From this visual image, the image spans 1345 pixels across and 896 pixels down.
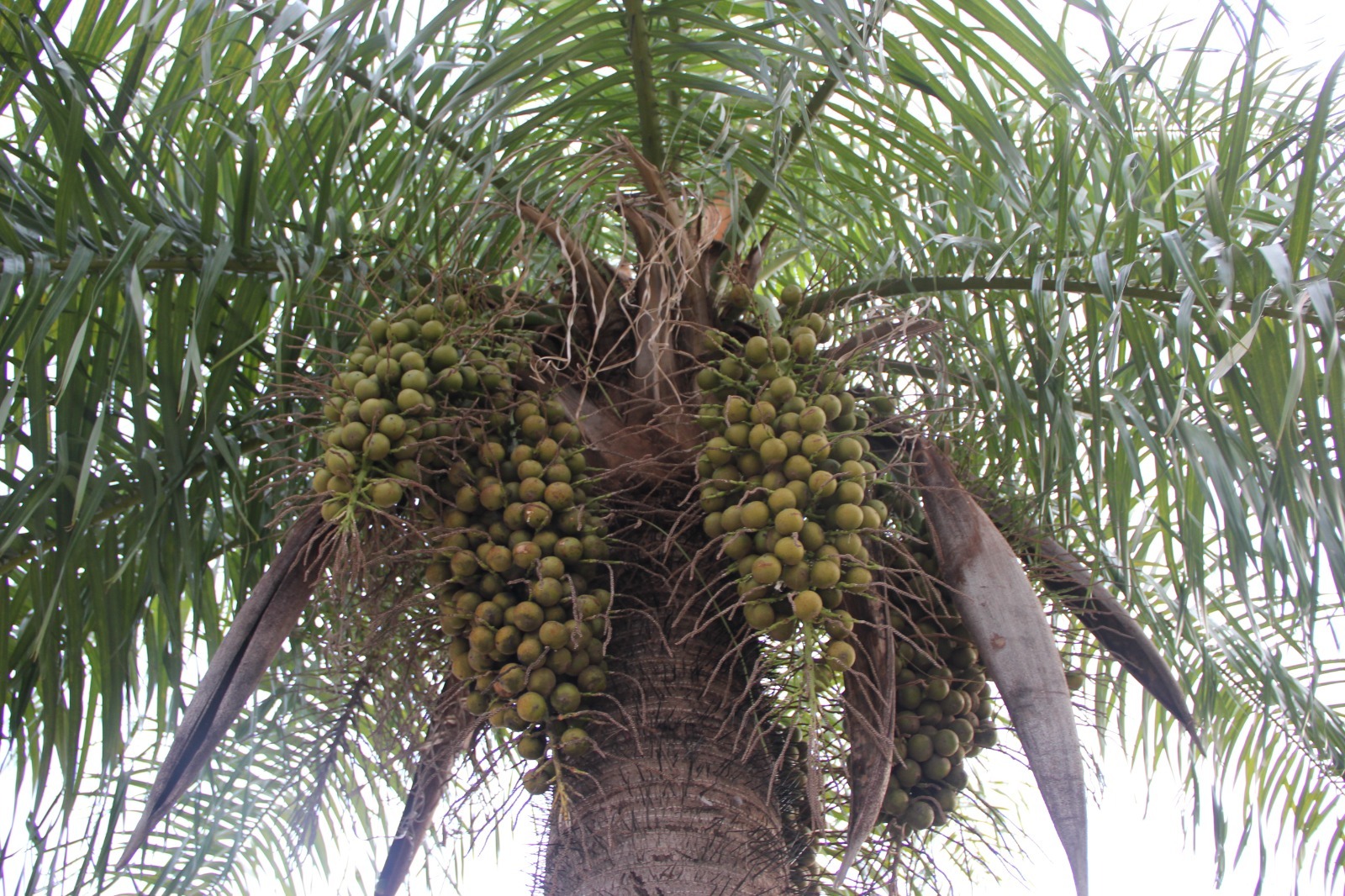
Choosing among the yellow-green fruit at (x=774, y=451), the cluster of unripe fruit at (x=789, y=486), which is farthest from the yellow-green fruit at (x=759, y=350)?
the yellow-green fruit at (x=774, y=451)

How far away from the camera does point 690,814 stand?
1.59 metres

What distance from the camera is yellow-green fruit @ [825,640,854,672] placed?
1.47 meters

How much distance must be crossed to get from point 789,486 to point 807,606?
18cm

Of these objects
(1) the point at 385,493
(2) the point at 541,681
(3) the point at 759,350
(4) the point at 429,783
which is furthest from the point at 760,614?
(4) the point at 429,783

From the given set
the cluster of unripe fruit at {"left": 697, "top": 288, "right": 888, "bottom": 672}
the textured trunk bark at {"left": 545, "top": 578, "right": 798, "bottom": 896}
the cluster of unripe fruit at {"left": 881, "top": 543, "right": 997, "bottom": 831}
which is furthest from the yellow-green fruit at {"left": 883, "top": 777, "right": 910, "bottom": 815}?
the cluster of unripe fruit at {"left": 697, "top": 288, "right": 888, "bottom": 672}

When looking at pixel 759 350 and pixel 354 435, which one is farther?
pixel 759 350

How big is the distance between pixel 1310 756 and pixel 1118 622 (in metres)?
0.58

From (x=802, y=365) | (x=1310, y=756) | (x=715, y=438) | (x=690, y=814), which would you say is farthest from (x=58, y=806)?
(x=1310, y=756)

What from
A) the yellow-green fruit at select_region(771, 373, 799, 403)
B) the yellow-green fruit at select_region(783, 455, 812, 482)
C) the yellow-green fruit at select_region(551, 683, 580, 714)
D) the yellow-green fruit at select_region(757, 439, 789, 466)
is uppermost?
the yellow-green fruit at select_region(771, 373, 799, 403)

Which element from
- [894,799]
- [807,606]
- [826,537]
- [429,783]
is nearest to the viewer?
[807,606]

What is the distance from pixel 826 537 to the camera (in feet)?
5.08

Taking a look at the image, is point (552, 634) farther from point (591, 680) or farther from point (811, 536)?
point (811, 536)

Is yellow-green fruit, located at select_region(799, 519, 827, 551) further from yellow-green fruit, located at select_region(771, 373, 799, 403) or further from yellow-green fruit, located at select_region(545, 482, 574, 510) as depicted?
yellow-green fruit, located at select_region(545, 482, 574, 510)

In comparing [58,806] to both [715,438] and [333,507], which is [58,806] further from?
[715,438]
